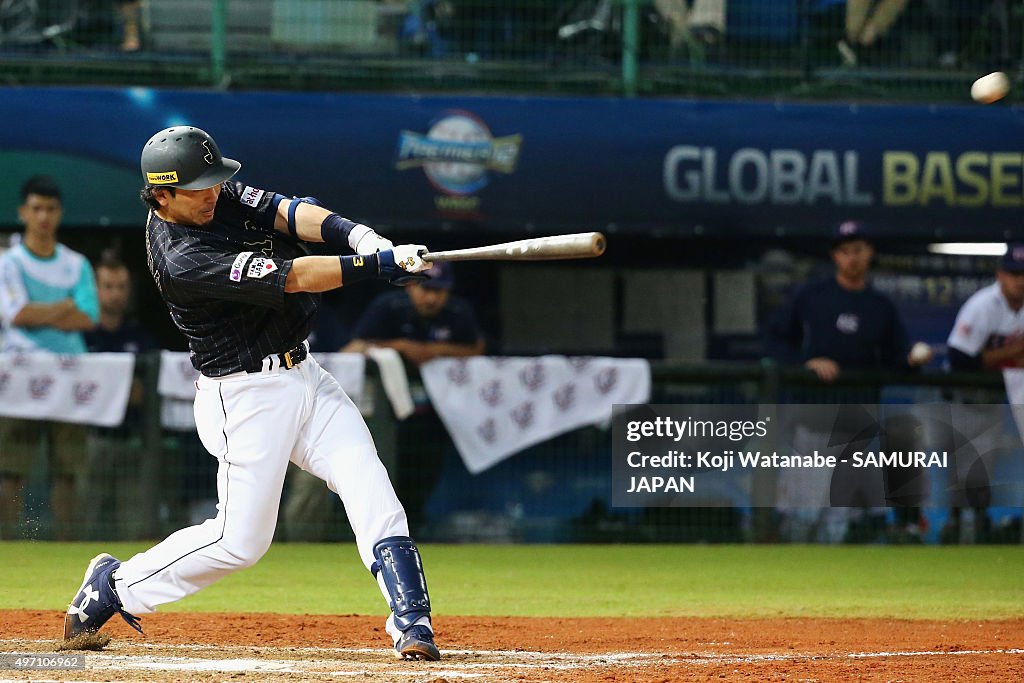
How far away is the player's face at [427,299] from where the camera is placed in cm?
866

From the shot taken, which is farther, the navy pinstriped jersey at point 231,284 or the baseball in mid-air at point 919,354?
the baseball in mid-air at point 919,354

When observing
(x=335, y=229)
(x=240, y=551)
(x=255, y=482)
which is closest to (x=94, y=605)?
(x=240, y=551)

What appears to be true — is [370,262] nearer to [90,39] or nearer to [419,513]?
[419,513]

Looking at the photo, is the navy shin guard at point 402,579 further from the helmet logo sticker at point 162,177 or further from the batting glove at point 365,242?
the helmet logo sticker at point 162,177

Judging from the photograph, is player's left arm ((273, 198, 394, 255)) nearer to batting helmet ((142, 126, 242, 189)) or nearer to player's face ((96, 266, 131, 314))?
batting helmet ((142, 126, 242, 189))

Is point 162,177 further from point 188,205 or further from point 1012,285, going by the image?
point 1012,285

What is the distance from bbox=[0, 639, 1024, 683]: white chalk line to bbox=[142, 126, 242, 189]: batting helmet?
4.79 ft

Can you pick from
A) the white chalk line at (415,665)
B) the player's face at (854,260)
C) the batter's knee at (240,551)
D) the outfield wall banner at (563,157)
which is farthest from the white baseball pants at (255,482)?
the outfield wall banner at (563,157)

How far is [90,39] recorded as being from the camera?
10164 millimetres

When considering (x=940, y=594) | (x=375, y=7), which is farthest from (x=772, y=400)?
(x=375, y=7)

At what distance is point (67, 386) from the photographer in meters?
8.18

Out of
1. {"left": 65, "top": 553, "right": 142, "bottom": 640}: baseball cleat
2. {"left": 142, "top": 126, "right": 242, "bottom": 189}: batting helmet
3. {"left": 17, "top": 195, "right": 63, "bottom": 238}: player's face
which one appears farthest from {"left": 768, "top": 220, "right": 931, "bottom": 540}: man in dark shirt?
{"left": 65, "top": 553, "right": 142, "bottom": 640}: baseball cleat

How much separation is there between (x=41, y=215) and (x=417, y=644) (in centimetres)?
494

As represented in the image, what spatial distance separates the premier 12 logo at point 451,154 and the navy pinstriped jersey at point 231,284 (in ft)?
15.7
